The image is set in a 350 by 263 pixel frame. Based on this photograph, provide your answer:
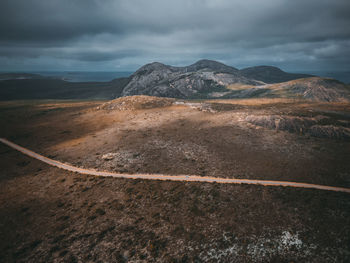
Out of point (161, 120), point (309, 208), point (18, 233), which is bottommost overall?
Result: point (18, 233)

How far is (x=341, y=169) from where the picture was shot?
129 feet

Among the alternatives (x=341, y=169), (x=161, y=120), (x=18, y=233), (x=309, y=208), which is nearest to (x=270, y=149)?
(x=341, y=169)

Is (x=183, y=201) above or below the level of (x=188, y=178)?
below

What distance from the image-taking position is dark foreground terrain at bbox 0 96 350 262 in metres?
22.9

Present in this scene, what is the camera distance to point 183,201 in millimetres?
31766

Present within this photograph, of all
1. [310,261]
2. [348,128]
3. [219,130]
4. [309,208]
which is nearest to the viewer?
[310,261]

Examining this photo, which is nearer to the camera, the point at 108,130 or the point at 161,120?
the point at 108,130

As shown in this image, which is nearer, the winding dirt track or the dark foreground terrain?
the dark foreground terrain

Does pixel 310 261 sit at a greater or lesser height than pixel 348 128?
lesser

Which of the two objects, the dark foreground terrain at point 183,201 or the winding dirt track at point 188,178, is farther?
the winding dirt track at point 188,178

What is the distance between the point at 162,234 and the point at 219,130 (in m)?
48.8

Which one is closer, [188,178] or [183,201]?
[183,201]

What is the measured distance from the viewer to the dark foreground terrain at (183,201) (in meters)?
22.9

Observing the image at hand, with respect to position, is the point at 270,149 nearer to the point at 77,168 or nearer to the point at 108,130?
the point at 77,168
